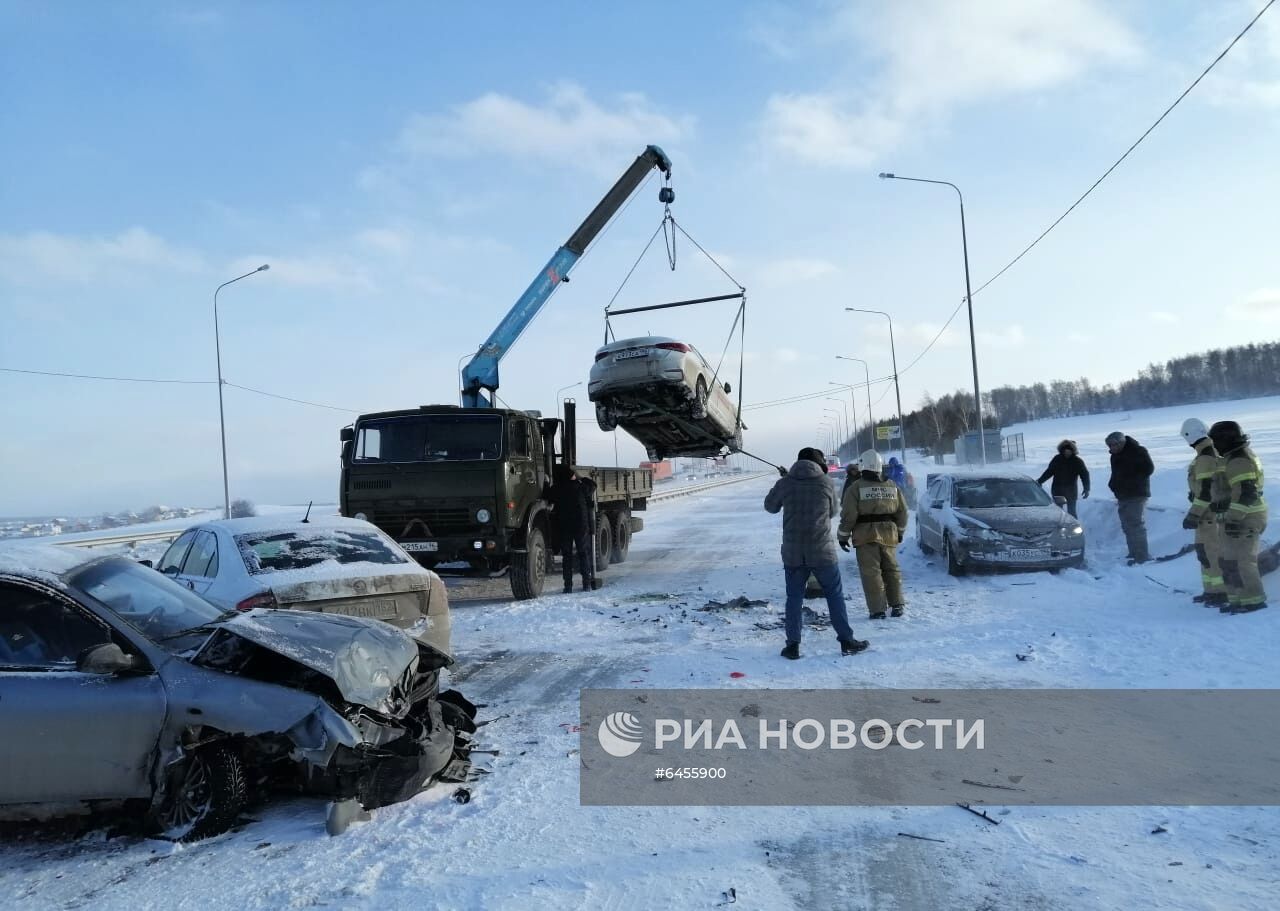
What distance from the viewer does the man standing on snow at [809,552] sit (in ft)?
22.5

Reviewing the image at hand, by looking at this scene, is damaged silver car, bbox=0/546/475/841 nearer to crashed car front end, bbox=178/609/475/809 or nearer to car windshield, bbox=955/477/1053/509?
crashed car front end, bbox=178/609/475/809

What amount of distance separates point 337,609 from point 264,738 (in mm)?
2017

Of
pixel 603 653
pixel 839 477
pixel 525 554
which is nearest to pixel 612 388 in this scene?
pixel 525 554

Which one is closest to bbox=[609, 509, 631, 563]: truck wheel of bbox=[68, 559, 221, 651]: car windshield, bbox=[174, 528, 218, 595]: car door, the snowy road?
bbox=[174, 528, 218, 595]: car door

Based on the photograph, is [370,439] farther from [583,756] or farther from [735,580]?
[583,756]

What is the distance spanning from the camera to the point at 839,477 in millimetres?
36438

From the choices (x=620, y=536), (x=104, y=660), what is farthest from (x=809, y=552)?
(x=620, y=536)

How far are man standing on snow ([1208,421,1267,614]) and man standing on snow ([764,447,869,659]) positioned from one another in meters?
3.47

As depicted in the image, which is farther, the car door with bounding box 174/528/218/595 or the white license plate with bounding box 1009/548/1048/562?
the white license plate with bounding box 1009/548/1048/562

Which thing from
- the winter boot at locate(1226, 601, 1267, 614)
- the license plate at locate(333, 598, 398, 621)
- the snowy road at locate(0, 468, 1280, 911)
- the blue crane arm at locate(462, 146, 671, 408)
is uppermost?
the blue crane arm at locate(462, 146, 671, 408)

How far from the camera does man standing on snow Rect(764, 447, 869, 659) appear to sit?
686cm

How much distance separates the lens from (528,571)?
10.7m

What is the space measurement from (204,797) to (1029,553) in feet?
31.6

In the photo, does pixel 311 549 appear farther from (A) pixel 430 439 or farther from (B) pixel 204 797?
(A) pixel 430 439
